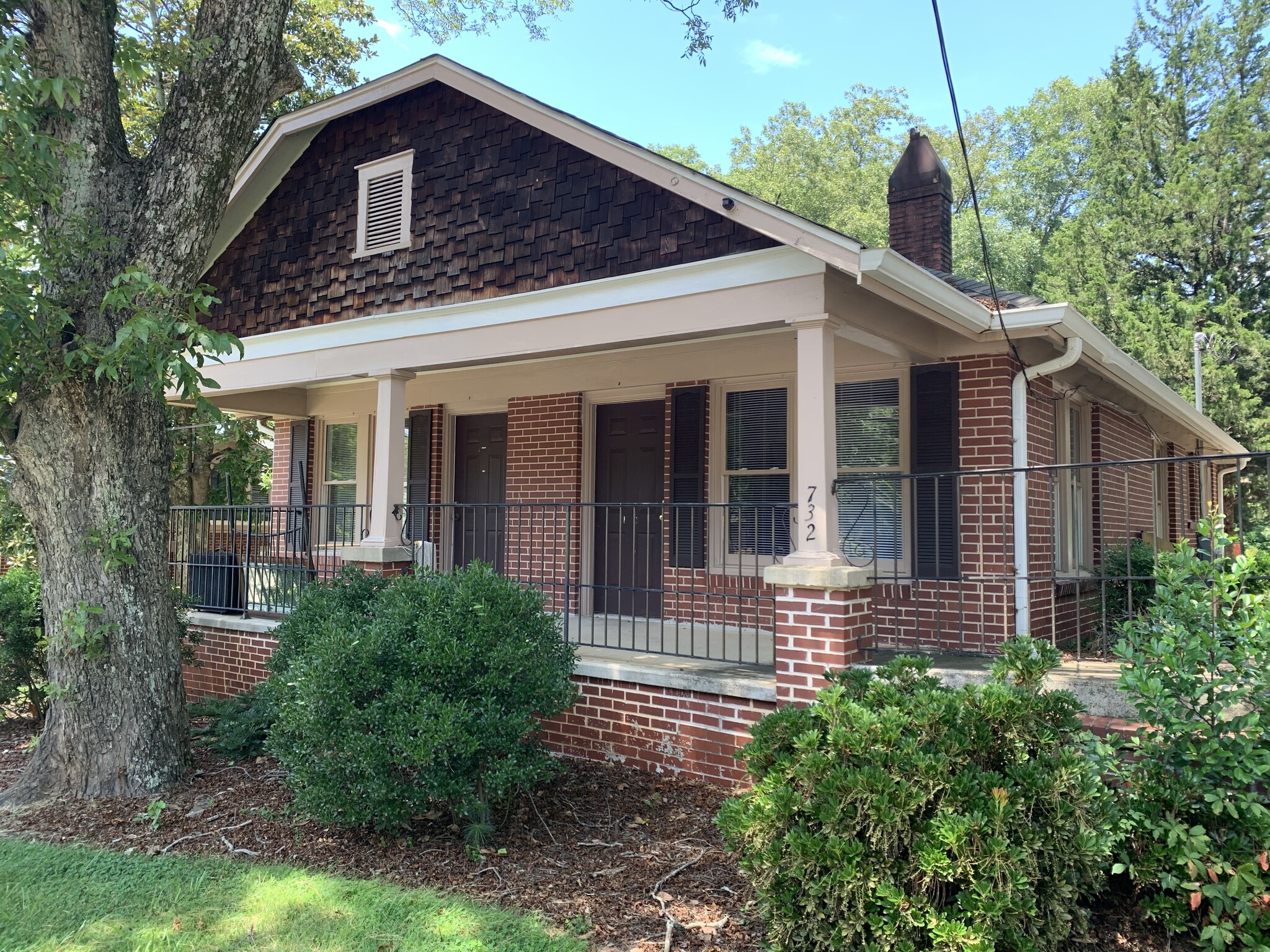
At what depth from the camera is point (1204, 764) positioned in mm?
3273

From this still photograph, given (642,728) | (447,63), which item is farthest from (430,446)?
(642,728)

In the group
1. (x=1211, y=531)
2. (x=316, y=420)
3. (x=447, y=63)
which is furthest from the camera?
(x=316, y=420)

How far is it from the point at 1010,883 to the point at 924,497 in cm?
413

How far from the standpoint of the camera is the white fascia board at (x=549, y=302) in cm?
532

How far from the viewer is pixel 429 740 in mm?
4098

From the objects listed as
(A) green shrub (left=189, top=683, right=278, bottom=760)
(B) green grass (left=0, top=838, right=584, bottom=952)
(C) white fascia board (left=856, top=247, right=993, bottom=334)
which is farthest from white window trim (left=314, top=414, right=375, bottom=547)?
(C) white fascia board (left=856, top=247, right=993, bottom=334)

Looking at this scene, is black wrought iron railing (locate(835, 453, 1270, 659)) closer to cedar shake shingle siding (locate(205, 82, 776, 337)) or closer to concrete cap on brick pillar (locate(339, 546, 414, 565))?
cedar shake shingle siding (locate(205, 82, 776, 337))

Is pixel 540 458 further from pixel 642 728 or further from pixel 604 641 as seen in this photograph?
pixel 642 728

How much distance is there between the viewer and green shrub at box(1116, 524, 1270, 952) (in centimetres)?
314

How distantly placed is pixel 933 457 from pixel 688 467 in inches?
89.1

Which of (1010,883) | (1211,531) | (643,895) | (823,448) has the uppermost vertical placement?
(823,448)

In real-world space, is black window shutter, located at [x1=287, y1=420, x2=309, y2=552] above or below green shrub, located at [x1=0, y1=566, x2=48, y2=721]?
above

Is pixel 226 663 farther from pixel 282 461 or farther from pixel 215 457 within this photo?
pixel 215 457

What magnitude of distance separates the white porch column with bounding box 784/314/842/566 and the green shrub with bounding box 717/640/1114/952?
1.69m
